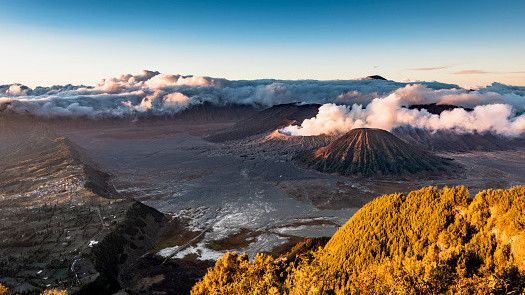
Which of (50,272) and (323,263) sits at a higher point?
(323,263)

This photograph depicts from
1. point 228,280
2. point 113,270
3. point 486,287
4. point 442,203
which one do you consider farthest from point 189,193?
point 486,287

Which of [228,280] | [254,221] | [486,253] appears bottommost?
[254,221]

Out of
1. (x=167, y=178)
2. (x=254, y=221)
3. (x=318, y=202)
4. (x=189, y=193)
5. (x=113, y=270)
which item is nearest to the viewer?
(x=113, y=270)

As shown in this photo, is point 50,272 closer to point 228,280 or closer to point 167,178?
point 228,280

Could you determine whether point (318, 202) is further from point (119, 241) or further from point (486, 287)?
point (486, 287)

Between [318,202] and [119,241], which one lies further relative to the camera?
[318,202]

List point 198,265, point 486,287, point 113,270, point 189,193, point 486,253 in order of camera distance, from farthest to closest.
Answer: point 189,193 → point 198,265 → point 113,270 → point 486,253 → point 486,287
